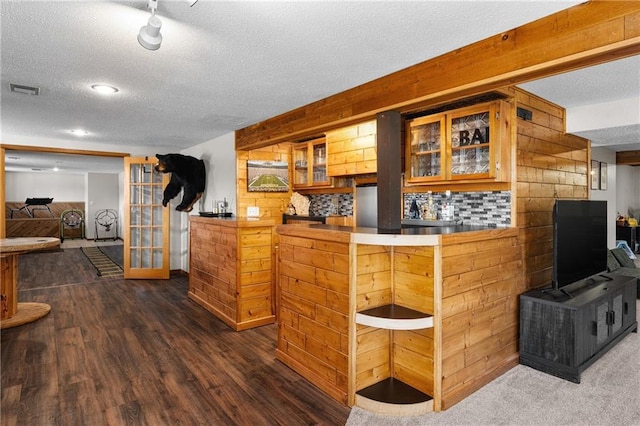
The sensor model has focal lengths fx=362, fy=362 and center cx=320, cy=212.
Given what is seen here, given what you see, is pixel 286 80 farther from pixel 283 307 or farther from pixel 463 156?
pixel 283 307

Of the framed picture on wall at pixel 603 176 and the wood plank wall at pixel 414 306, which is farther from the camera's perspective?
the framed picture on wall at pixel 603 176

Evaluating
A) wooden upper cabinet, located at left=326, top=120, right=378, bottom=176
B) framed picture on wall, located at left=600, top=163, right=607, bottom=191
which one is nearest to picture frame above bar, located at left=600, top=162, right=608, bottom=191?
framed picture on wall, located at left=600, top=163, right=607, bottom=191

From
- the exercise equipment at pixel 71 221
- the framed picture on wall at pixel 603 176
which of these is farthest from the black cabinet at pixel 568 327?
the exercise equipment at pixel 71 221

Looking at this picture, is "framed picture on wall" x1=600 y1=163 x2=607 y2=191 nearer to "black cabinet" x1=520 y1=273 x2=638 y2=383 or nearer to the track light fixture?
"black cabinet" x1=520 y1=273 x2=638 y2=383

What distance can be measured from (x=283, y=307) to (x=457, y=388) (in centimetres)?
154

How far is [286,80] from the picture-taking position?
302cm

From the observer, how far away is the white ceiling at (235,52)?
6.32 ft

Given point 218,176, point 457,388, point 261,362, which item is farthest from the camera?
point 218,176

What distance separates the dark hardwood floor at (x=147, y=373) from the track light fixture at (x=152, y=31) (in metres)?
2.29

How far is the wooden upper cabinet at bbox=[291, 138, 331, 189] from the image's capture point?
184 inches

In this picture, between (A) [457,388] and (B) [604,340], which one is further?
(B) [604,340]

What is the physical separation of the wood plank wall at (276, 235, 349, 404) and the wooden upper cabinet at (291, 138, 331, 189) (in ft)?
5.36

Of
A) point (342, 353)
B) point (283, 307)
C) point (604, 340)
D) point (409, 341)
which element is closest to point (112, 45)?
point (283, 307)

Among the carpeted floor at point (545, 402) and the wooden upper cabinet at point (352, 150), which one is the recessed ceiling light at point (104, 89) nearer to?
the wooden upper cabinet at point (352, 150)
